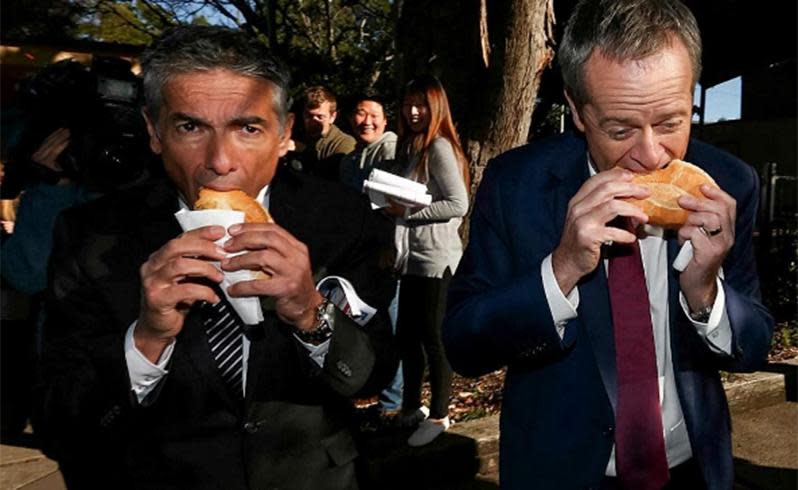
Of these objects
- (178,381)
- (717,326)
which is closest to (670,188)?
(717,326)

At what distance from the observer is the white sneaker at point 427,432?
493 centimetres

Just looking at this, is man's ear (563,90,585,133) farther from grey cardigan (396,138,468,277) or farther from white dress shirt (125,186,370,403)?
grey cardigan (396,138,468,277)

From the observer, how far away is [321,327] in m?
1.80

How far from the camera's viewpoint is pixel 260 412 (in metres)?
1.92

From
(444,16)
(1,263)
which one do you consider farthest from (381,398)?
(444,16)

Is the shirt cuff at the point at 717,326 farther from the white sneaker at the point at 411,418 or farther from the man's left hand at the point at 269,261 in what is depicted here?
the white sneaker at the point at 411,418

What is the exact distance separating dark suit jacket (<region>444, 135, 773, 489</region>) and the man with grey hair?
0.31m

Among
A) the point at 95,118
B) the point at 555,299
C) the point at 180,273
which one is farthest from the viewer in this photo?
the point at 95,118

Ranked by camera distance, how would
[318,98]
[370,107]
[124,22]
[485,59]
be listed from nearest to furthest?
[370,107] → [318,98] → [485,59] → [124,22]

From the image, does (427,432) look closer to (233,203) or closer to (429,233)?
(429,233)

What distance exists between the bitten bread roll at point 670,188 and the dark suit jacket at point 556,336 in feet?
0.49

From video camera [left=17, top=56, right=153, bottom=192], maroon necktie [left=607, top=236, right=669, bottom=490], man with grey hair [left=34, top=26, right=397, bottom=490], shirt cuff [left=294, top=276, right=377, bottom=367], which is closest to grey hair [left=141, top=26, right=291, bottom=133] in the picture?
man with grey hair [left=34, top=26, right=397, bottom=490]

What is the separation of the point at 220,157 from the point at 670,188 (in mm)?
1100

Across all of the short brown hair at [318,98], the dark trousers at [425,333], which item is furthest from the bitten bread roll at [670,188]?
the short brown hair at [318,98]
